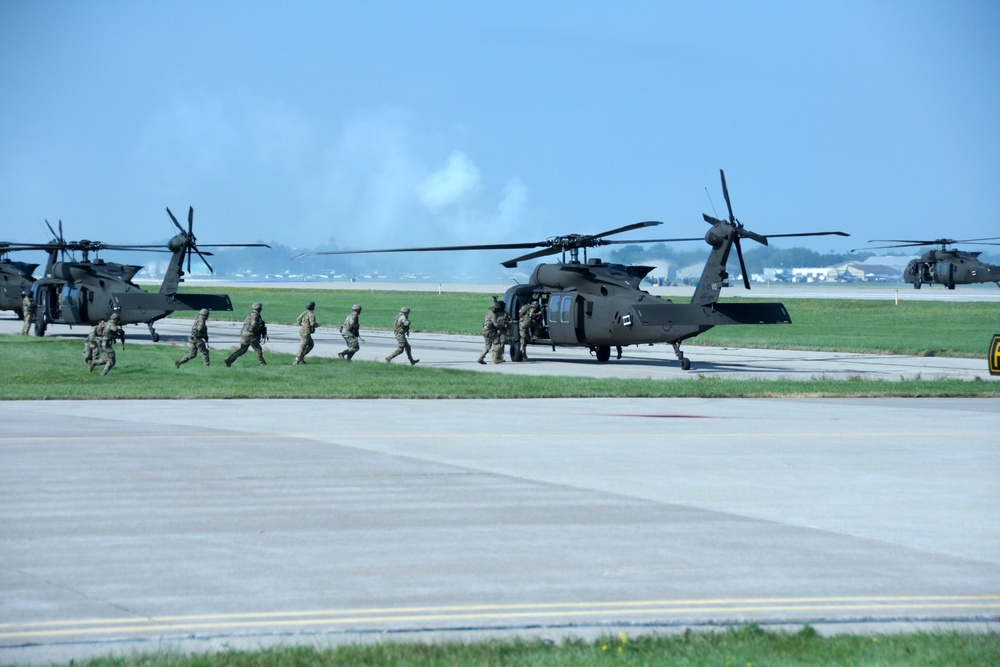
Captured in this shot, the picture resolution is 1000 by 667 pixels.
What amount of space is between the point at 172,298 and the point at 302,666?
117 ft

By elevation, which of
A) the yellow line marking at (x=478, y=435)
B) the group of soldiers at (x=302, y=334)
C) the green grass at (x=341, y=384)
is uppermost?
the group of soldiers at (x=302, y=334)

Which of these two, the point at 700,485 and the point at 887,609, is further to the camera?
the point at 700,485

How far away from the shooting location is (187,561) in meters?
9.34

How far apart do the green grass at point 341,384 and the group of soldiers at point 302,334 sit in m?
0.38

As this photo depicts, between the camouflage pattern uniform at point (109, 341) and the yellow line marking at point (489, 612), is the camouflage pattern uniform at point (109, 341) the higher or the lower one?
the higher one

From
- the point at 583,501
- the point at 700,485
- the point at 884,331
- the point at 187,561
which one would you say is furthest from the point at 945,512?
the point at 884,331

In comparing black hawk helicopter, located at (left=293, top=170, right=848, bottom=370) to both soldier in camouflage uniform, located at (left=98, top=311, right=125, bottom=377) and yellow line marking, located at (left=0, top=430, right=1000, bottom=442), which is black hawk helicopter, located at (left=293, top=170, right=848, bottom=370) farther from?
yellow line marking, located at (left=0, top=430, right=1000, bottom=442)

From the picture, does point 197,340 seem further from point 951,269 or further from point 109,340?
point 951,269

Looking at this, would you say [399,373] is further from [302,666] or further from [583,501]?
[302,666]

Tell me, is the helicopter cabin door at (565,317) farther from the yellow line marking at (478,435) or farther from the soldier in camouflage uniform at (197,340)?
the yellow line marking at (478,435)

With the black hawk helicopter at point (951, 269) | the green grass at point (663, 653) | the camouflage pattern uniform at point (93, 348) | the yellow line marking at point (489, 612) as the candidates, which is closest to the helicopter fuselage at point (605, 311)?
the camouflage pattern uniform at point (93, 348)

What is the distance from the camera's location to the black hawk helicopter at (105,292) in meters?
40.6

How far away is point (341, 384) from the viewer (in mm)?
26500

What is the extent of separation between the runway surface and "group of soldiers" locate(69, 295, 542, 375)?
10355mm
